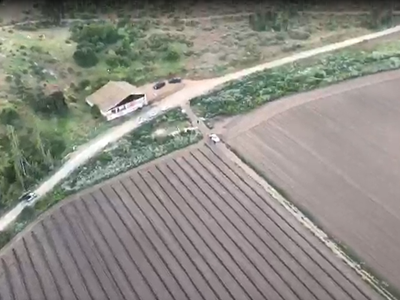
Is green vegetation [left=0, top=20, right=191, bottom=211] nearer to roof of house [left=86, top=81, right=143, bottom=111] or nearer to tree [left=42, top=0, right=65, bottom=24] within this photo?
roof of house [left=86, top=81, right=143, bottom=111]

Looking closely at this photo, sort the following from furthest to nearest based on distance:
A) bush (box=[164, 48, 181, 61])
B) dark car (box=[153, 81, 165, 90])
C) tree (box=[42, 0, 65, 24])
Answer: tree (box=[42, 0, 65, 24]) < bush (box=[164, 48, 181, 61]) < dark car (box=[153, 81, 165, 90])

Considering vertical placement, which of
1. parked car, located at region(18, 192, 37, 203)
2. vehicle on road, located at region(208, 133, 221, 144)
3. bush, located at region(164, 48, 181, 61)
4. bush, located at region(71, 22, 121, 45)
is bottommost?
parked car, located at region(18, 192, 37, 203)

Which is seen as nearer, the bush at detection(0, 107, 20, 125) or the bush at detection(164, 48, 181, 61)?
the bush at detection(0, 107, 20, 125)

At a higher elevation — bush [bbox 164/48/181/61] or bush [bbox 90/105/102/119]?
bush [bbox 164/48/181/61]

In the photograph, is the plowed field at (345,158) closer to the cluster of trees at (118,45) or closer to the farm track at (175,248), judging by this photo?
the farm track at (175,248)

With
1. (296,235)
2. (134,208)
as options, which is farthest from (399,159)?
(134,208)

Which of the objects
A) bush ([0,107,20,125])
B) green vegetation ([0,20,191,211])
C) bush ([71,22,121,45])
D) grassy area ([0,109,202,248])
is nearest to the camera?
grassy area ([0,109,202,248])

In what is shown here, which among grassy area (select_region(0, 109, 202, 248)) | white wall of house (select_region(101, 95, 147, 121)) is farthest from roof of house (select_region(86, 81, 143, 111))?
grassy area (select_region(0, 109, 202, 248))
